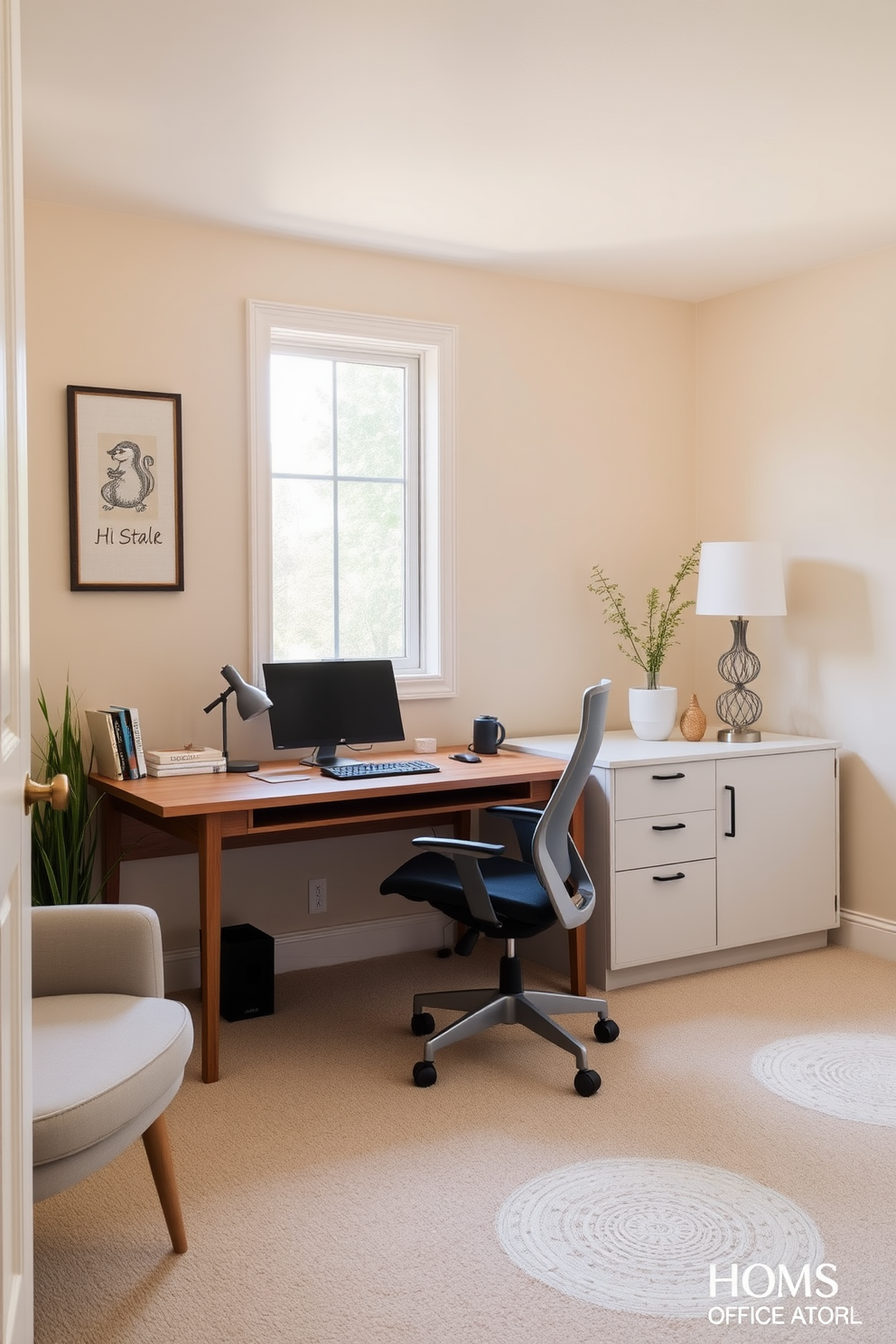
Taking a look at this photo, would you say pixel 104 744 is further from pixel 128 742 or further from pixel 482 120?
pixel 482 120

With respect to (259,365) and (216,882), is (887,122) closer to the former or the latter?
(259,365)

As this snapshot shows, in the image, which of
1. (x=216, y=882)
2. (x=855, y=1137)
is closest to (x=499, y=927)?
(x=216, y=882)

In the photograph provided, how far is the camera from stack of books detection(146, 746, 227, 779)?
10.9ft

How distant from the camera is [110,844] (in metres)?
3.42

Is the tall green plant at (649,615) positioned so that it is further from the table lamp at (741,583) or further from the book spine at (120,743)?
the book spine at (120,743)

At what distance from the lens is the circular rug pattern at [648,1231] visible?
6.72 feet

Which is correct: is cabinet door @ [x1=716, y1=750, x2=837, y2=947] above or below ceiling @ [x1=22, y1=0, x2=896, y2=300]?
below

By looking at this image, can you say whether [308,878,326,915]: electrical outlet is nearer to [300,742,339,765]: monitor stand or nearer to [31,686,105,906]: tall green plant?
[300,742,339,765]: monitor stand

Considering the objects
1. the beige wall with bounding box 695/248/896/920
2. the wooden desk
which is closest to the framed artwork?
the wooden desk

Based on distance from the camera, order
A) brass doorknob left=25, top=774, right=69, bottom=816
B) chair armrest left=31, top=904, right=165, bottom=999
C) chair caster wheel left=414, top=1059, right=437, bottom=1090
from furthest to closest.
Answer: chair caster wheel left=414, top=1059, right=437, bottom=1090, chair armrest left=31, top=904, right=165, bottom=999, brass doorknob left=25, top=774, right=69, bottom=816

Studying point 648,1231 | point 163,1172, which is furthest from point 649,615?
point 163,1172

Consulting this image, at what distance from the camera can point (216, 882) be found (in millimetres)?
2963

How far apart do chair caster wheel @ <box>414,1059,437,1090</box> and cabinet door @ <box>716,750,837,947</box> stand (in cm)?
130

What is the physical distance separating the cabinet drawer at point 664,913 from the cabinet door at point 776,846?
0.07m
